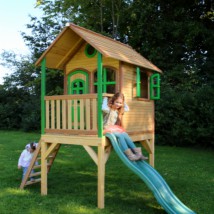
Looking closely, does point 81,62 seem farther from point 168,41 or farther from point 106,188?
point 168,41

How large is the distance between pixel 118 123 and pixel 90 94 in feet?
3.63

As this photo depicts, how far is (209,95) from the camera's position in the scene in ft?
48.2

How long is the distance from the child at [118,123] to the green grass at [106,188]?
1.07 meters

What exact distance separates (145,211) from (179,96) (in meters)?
10.4

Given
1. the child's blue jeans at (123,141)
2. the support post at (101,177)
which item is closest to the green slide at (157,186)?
the child's blue jeans at (123,141)

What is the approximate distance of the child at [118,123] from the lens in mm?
6262

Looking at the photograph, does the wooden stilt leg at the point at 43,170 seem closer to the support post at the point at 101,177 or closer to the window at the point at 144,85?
the support post at the point at 101,177

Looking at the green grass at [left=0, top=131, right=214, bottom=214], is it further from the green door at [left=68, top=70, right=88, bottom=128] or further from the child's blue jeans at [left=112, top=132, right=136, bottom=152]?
the green door at [left=68, top=70, right=88, bottom=128]

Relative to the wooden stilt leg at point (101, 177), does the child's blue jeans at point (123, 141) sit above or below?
above

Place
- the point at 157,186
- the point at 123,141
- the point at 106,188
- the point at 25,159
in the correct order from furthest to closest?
1. the point at 25,159
2. the point at 106,188
3. the point at 123,141
4. the point at 157,186

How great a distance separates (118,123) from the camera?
7.14 meters

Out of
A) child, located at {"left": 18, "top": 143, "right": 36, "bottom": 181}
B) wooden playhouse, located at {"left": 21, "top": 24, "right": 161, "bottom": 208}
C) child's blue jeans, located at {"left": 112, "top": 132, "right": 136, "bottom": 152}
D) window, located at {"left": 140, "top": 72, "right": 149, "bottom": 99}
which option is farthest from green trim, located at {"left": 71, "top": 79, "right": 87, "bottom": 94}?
child's blue jeans, located at {"left": 112, "top": 132, "right": 136, "bottom": 152}

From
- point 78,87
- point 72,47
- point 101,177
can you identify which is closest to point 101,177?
point 101,177

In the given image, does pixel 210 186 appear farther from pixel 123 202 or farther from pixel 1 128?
pixel 1 128
